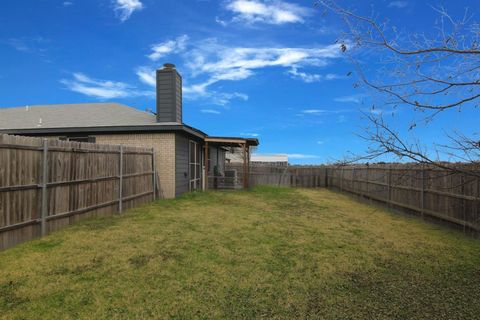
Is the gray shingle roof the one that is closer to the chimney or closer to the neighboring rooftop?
the chimney

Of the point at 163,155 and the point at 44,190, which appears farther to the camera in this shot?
the point at 163,155

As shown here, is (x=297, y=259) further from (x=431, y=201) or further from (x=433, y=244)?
(x=431, y=201)

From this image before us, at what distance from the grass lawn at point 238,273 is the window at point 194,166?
7.92m

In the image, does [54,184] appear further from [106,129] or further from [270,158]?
[270,158]

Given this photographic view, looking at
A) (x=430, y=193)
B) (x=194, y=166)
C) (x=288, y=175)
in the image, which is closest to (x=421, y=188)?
(x=430, y=193)

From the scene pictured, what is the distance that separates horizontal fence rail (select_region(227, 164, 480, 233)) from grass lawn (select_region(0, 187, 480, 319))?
73 cm

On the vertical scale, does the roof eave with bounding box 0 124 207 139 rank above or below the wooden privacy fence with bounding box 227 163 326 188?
above

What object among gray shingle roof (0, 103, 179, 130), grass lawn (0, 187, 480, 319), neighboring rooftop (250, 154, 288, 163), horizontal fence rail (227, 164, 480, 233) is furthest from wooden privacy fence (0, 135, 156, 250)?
neighboring rooftop (250, 154, 288, 163)

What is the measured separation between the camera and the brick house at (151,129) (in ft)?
44.0

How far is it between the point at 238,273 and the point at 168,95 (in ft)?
36.9

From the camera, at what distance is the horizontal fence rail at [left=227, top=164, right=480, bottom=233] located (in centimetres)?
793

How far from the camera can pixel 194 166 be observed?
670 inches

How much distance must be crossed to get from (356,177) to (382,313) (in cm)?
1499

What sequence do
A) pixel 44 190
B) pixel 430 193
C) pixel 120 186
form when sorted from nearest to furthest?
pixel 44 190 → pixel 430 193 → pixel 120 186
